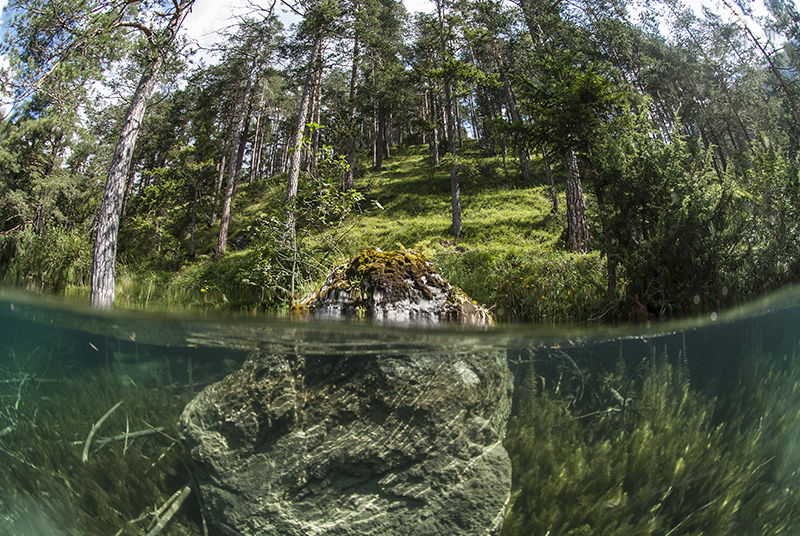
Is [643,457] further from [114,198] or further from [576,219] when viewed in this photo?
[114,198]

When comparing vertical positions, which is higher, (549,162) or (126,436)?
(549,162)

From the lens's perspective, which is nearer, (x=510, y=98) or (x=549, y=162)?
(x=549, y=162)

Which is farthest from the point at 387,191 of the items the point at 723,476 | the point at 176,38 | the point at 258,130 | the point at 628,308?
the point at 258,130

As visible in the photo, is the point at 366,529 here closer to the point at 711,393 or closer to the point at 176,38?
the point at 711,393

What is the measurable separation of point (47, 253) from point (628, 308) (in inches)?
285

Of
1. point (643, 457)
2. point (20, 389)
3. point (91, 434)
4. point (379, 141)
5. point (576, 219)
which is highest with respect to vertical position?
point (379, 141)

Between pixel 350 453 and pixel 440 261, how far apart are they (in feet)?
22.5

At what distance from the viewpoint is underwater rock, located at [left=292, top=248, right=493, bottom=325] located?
4.95m

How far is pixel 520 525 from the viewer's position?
2.91 meters


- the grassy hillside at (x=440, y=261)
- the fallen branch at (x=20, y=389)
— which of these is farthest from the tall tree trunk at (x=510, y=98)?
the fallen branch at (x=20, y=389)

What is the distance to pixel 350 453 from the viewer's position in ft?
9.27

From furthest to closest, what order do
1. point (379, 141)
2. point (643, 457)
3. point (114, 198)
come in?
1. point (379, 141)
2. point (114, 198)
3. point (643, 457)

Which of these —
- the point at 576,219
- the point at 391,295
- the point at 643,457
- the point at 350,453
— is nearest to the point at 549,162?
the point at 576,219

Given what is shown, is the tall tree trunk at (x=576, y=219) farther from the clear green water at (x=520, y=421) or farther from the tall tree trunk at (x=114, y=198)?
the tall tree trunk at (x=114, y=198)
